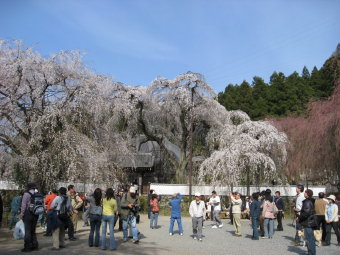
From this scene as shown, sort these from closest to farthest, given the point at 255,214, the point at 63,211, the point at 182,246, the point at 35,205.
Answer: the point at 35,205 → the point at 63,211 → the point at 182,246 → the point at 255,214

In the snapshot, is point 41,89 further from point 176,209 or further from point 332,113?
point 332,113

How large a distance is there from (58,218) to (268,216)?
6.33m

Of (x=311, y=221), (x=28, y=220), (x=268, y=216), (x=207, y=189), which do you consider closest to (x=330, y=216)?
(x=268, y=216)

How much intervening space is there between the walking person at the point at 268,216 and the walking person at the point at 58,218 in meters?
5.99

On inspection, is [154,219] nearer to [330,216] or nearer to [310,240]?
[330,216]

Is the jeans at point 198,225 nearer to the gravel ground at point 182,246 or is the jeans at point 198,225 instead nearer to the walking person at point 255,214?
the gravel ground at point 182,246

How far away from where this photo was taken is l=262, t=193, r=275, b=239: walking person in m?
11.1

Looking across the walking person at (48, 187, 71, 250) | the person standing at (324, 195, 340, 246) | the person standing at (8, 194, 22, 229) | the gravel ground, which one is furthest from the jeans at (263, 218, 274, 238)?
the person standing at (8, 194, 22, 229)

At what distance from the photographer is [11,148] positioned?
15.1 metres

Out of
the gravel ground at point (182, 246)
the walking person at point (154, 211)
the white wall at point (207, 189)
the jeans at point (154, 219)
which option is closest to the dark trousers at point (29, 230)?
the gravel ground at point (182, 246)

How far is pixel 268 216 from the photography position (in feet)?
36.5

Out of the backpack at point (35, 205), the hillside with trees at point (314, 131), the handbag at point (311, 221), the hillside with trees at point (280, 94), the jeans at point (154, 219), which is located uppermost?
the hillside with trees at point (280, 94)

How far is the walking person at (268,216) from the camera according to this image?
1110 cm

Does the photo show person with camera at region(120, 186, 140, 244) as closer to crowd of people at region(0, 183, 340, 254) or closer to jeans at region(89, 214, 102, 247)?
crowd of people at region(0, 183, 340, 254)
